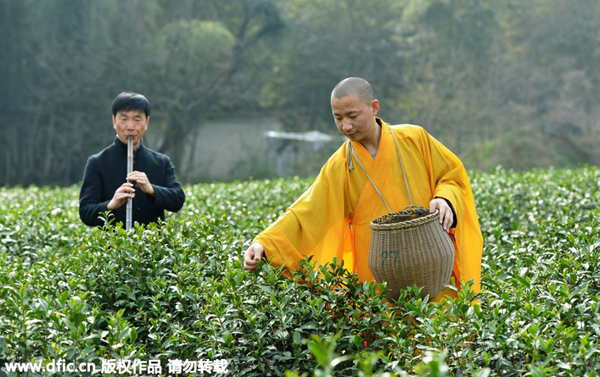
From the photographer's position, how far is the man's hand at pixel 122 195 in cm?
357

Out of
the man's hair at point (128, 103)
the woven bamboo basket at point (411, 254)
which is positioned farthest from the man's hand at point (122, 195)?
the woven bamboo basket at point (411, 254)

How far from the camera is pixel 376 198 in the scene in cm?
326

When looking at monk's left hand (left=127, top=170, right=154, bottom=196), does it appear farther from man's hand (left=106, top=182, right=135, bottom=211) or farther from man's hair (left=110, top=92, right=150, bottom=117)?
man's hair (left=110, top=92, right=150, bottom=117)

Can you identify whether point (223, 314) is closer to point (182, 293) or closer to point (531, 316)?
point (182, 293)

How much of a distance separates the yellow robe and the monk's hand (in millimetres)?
67

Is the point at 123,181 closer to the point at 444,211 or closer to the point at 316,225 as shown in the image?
the point at 316,225

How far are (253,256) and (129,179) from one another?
1.05m

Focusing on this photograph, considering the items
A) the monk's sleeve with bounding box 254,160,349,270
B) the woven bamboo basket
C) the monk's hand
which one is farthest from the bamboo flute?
the monk's hand

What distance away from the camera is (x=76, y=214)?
20.9ft

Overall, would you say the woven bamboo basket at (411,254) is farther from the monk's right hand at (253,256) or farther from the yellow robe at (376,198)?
the monk's right hand at (253,256)

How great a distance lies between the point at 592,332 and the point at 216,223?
7.06 feet

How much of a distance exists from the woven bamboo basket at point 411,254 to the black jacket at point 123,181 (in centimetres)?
142

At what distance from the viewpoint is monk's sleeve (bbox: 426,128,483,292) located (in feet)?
10.5

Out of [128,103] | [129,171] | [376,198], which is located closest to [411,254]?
[376,198]
